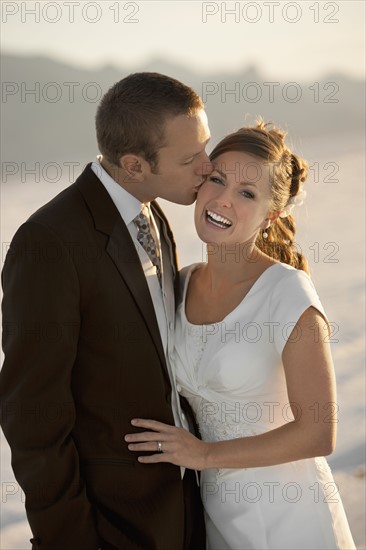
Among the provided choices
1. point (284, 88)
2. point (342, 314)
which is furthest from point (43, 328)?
point (284, 88)

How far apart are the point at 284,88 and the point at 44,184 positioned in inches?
156

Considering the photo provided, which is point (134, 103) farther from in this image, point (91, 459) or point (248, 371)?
point (91, 459)

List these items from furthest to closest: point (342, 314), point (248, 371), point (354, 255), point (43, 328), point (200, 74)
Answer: point (200, 74), point (354, 255), point (342, 314), point (248, 371), point (43, 328)

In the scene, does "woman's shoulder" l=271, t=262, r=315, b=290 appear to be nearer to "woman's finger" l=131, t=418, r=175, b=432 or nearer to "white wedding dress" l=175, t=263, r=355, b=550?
"white wedding dress" l=175, t=263, r=355, b=550

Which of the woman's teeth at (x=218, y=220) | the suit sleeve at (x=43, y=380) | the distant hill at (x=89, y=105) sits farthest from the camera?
the distant hill at (x=89, y=105)

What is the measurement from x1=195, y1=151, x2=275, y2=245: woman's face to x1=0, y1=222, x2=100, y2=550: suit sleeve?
473 millimetres

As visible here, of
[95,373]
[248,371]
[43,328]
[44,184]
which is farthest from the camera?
[44,184]

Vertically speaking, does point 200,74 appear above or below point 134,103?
below

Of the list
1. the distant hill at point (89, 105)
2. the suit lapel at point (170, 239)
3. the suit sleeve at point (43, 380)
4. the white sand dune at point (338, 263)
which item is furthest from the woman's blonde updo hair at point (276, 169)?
the distant hill at point (89, 105)

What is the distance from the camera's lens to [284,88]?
1148 cm

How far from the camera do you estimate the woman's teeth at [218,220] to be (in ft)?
7.95

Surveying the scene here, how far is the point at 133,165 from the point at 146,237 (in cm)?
19

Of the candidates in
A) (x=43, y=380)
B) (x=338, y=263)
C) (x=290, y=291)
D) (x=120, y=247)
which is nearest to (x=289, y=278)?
(x=290, y=291)

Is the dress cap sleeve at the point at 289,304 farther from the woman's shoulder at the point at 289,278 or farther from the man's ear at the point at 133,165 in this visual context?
the man's ear at the point at 133,165
